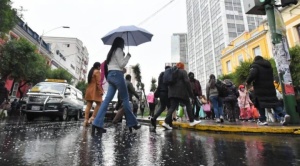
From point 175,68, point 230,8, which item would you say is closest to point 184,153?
point 175,68

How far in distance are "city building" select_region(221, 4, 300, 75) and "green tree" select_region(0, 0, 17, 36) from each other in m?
20.9

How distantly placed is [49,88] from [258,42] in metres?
28.1

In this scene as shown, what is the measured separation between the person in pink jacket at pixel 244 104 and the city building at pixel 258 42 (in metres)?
13.1

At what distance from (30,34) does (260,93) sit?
32321 millimetres

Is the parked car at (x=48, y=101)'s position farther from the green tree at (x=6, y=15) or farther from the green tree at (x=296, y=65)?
the green tree at (x=296, y=65)

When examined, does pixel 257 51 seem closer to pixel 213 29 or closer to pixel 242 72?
pixel 242 72

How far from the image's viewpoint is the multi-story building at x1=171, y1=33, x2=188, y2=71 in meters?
108

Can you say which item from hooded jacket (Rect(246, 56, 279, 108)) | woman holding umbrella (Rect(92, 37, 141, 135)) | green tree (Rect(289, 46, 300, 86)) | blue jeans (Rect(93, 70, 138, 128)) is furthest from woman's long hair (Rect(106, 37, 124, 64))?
green tree (Rect(289, 46, 300, 86))

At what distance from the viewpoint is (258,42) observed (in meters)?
30.2

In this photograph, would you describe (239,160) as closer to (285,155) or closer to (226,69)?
(285,155)

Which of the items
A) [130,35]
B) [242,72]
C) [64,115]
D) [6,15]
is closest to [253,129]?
[130,35]

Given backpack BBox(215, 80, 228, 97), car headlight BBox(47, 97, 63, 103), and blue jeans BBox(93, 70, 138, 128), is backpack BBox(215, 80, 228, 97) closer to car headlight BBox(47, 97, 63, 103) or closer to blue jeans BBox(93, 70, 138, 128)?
blue jeans BBox(93, 70, 138, 128)

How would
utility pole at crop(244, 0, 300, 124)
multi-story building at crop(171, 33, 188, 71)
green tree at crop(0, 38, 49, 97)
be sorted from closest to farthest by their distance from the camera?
1. utility pole at crop(244, 0, 300, 124)
2. green tree at crop(0, 38, 49, 97)
3. multi-story building at crop(171, 33, 188, 71)

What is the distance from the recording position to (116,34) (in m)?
5.66
